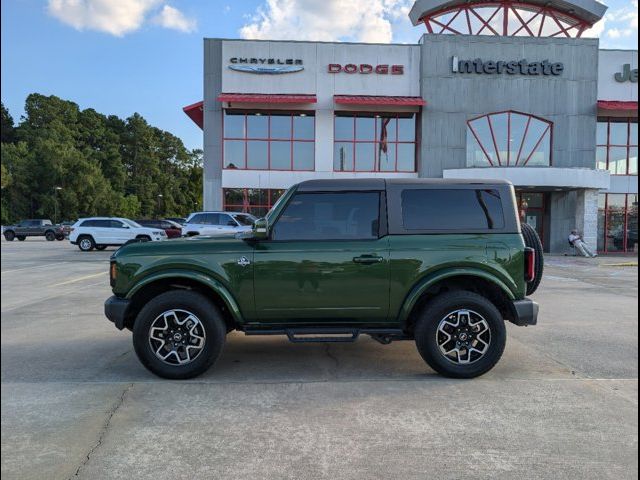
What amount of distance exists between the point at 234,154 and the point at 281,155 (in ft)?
8.38

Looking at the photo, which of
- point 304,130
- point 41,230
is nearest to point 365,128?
point 304,130

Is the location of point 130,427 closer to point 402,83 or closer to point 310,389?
point 310,389

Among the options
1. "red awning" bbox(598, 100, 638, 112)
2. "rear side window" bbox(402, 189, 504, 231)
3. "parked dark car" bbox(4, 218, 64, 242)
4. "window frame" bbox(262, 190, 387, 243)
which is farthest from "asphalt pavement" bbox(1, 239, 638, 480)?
"parked dark car" bbox(4, 218, 64, 242)

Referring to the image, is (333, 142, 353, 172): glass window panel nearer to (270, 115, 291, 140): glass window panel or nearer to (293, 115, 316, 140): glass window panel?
(293, 115, 316, 140): glass window panel

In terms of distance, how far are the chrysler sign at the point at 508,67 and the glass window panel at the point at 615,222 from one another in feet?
26.1

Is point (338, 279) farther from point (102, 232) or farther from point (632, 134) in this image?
point (632, 134)

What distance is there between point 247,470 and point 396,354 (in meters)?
2.87

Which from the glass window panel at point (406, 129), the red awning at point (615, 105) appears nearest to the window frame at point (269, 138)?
the glass window panel at point (406, 129)

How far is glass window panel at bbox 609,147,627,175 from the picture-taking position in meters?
26.3

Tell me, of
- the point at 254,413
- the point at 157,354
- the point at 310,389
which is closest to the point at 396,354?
the point at 310,389

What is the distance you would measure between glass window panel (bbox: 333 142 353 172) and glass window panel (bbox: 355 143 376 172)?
39cm

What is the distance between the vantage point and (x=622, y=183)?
26.0 meters

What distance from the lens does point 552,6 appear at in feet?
89.5

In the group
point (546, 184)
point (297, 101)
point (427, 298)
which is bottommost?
point (427, 298)
